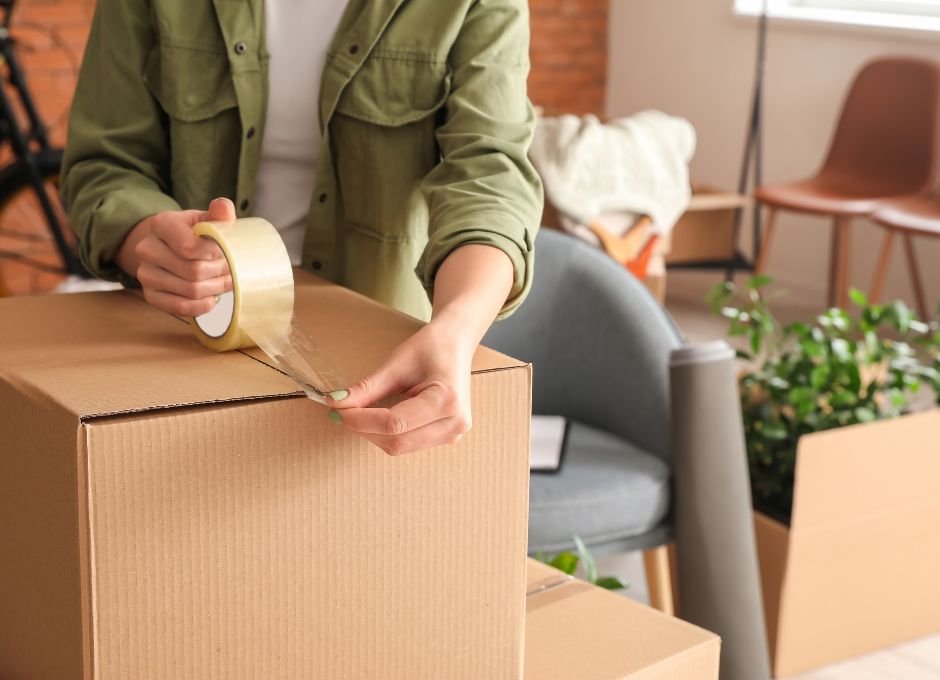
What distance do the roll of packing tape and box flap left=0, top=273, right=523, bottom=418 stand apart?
0.04ft

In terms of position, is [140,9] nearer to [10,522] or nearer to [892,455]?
[10,522]

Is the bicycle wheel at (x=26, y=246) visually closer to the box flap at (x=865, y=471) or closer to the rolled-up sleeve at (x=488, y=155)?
the box flap at (x=865, y=471)

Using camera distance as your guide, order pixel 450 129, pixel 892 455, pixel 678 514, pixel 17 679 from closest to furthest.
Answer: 1. pixel 17 679
2. pixel 450 129
3. pixel 678 514
4. pixel 892 455

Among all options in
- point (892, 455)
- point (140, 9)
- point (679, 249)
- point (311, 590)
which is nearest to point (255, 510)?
point (311, 590)

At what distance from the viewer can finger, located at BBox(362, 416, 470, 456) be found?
73cm

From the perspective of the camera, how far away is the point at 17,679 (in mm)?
838

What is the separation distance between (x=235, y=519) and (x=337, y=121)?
474 millimetres

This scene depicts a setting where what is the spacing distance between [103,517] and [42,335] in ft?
0.66

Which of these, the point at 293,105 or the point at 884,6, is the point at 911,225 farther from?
the point at 293,105

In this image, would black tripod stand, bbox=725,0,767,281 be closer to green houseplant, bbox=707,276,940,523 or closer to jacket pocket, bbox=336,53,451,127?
green houseplant, bbox=707,276,940,523

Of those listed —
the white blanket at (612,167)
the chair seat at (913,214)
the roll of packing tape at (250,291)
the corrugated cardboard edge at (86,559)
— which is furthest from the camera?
the chair seat at (913,214)

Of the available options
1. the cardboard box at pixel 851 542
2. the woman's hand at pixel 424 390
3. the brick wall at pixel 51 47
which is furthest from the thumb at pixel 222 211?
the brick wall at pixel 51 47

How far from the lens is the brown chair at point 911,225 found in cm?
404

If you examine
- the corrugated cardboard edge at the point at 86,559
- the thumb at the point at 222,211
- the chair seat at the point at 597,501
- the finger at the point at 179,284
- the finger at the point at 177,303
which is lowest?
the chair seat at the point at 597,501
